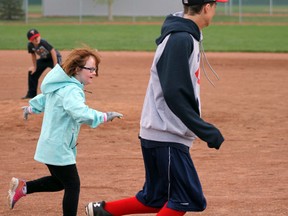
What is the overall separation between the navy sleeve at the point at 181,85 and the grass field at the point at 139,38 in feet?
73.0

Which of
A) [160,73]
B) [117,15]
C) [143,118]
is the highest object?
[160,73]

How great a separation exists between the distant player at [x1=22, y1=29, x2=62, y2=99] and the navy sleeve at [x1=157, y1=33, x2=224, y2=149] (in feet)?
31.2

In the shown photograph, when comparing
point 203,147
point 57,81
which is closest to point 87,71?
point 57,81

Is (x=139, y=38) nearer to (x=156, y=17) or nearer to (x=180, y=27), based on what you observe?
(x=156, y=17)

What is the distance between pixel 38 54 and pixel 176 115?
32.8 ft

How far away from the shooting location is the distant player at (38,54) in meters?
14.6

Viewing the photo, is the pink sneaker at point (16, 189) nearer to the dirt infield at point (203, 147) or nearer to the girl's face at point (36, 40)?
the dirt infield at point (203, 147)

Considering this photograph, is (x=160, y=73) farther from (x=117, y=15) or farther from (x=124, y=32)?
(x=117, y=15)

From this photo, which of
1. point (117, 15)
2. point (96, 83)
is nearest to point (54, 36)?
point (96, 83)

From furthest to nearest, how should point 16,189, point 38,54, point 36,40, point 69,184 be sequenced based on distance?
point 38,54
point 36,40
point 16,189
point 69,184

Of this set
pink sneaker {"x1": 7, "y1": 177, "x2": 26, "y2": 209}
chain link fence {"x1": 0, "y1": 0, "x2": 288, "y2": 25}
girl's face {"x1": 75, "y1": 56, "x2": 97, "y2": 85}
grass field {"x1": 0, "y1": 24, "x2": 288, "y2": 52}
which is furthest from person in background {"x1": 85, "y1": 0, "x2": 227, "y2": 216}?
chain link fence {"x1": 0, "y1": 0, "x2": 288, "y2": 25}

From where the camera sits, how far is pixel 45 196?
8.11 meters

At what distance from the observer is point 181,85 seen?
17.1 ft

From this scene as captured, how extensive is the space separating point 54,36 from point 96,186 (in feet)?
Answer: 86.6
